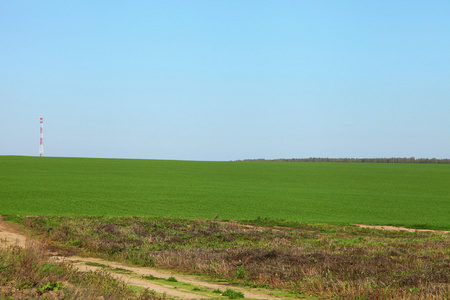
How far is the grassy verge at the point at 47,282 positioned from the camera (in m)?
10.0

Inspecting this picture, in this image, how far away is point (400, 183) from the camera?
63.9 m

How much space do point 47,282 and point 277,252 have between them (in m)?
9.85

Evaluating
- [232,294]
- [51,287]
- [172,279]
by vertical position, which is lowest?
[172,279]

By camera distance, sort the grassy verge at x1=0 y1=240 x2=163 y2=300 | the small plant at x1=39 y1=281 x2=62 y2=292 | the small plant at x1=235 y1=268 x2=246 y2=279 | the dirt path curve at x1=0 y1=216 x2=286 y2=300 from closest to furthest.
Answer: the grassy verge at x1=0 y1=240 x2=163 y2=300 → the small plant at x1=39 y1=281 x2=62 y2=292 → the dirt path curve at x1=0 y1=216 x2=286 y2=300 → the small plant at x1=235 y1=268 x2=246 y2=279

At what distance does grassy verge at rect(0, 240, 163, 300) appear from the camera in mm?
10031

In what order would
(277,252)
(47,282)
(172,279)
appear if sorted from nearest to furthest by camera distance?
(47,282) → (172,279) → (277,252)

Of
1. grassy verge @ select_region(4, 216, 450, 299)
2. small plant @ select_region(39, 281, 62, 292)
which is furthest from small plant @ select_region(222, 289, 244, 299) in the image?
small plant @ select_region(39, 281, 62, 292)

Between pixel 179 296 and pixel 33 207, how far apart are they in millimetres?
23753

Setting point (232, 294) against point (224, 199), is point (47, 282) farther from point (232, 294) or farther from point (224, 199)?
point (224, 199)

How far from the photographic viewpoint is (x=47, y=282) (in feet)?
35.2

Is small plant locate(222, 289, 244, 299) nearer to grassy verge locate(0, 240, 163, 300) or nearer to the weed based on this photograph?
grassy verge locate(0, 240, 163, 300)

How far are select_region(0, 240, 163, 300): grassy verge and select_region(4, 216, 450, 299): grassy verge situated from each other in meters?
5.10

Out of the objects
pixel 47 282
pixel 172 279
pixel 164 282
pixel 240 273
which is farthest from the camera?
pixel 240 273

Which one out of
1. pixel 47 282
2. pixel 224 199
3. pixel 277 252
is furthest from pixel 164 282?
pixel 224 199
